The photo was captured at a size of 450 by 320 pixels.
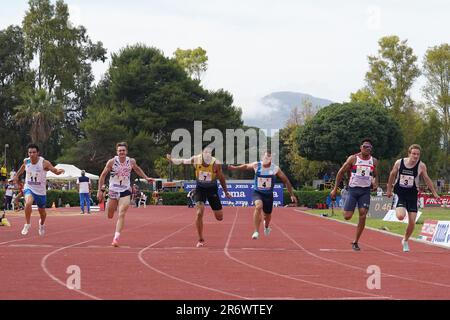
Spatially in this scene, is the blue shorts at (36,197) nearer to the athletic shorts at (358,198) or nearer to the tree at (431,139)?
the athletic shorts at (358,198)

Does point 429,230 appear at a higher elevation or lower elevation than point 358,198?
lower

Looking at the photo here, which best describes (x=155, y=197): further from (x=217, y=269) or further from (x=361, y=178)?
(x=217, y=269)

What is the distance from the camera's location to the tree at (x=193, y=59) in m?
93.6

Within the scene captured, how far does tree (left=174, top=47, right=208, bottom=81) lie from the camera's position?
9356 centimetres

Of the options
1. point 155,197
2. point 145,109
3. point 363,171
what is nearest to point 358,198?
point 363,171

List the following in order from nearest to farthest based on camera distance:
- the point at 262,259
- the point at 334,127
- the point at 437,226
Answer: the point at 262,259
the point at 437,226
the point at 334,127

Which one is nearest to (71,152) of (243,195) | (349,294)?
(243,195)

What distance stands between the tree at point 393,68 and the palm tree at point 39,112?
112ft

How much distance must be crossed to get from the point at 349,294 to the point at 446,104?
84117 mm

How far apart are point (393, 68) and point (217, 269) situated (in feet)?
256

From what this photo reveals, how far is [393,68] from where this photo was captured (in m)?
87.2
